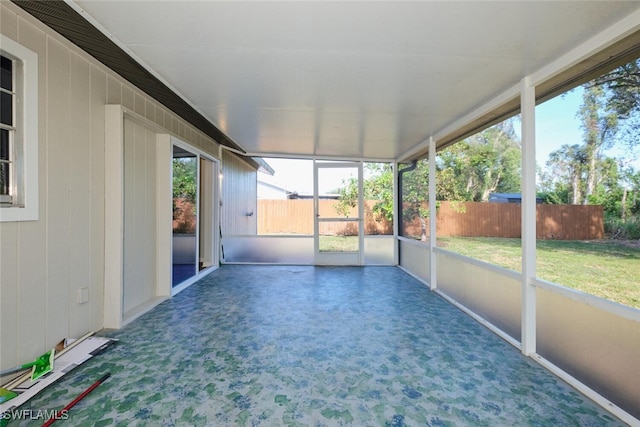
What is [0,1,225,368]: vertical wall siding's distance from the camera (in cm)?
182

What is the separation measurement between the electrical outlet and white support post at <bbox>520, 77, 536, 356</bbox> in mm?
3678

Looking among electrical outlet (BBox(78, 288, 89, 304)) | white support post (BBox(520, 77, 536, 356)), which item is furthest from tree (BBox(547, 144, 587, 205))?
electrical outlet (BBox(78, 288, 89, 304))

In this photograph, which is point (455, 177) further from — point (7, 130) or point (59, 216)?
point (7, 130)

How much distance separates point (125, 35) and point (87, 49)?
700 millimetres

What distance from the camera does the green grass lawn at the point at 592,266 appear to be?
5.90ft

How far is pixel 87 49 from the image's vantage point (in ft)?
7.48

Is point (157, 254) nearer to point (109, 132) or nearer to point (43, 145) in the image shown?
point (109, 132)

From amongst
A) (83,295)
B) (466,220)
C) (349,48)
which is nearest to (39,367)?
(83,295)

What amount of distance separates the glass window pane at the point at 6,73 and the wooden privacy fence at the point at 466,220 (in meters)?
3.99

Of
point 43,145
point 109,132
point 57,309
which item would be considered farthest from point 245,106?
point 57,309

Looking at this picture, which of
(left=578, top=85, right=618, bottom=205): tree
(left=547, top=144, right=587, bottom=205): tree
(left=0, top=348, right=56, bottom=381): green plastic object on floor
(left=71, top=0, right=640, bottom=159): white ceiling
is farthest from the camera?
(left=547, top=144, right=587, bottom=205): tree

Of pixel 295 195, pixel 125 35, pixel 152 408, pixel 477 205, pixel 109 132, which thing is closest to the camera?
pixel 152 408

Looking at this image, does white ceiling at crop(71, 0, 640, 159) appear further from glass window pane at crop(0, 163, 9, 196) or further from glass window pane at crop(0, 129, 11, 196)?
glass window pane at crop(0, 163, 9, 196)

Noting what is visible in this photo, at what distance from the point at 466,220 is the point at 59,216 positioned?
16.3ft
